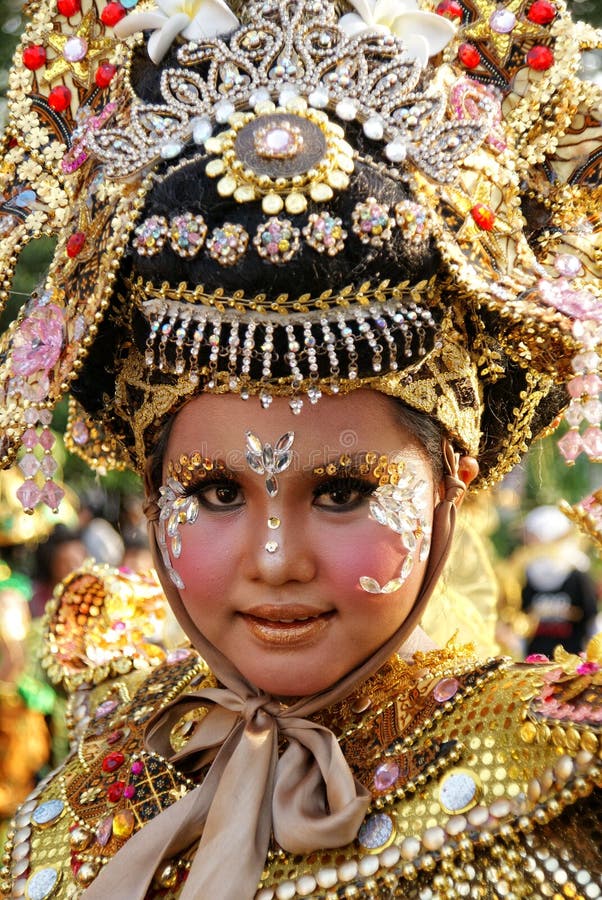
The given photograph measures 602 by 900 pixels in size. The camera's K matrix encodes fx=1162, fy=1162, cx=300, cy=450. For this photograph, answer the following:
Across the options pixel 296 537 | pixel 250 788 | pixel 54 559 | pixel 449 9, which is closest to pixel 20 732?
pixel 250 788

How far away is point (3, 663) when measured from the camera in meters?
3.14

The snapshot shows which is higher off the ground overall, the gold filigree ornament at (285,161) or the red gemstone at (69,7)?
the red gemstone at (69,7)

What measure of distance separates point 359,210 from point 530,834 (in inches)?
40.6

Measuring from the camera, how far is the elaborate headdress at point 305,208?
1.88 m

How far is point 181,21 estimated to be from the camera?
206cm

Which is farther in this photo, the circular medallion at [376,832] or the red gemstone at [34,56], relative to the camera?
the red gemstone at [34,56]

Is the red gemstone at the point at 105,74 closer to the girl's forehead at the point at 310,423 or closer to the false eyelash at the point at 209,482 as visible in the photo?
the girl's forehead at the point at 310,423

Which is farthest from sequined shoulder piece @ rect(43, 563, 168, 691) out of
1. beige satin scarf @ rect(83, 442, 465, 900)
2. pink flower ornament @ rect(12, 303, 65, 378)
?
pink flower ornament @ rect(12, 303, 65, 378)

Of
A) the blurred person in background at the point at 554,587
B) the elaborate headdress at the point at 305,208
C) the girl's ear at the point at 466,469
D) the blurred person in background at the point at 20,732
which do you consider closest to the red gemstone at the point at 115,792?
the blurred person in background at the point at 20,732

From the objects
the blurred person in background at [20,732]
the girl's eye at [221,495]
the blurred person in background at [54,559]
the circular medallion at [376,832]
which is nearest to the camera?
the circular medallion at [376,832]

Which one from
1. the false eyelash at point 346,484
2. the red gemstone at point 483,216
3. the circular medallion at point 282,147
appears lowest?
the false eyelash at point 346,484

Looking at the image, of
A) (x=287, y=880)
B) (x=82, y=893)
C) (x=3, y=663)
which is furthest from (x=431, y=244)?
(x=3, y=663)

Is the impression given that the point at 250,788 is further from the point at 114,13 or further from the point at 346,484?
the point at 114,13

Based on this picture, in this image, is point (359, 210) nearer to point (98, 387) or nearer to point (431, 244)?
point (431, 244)
